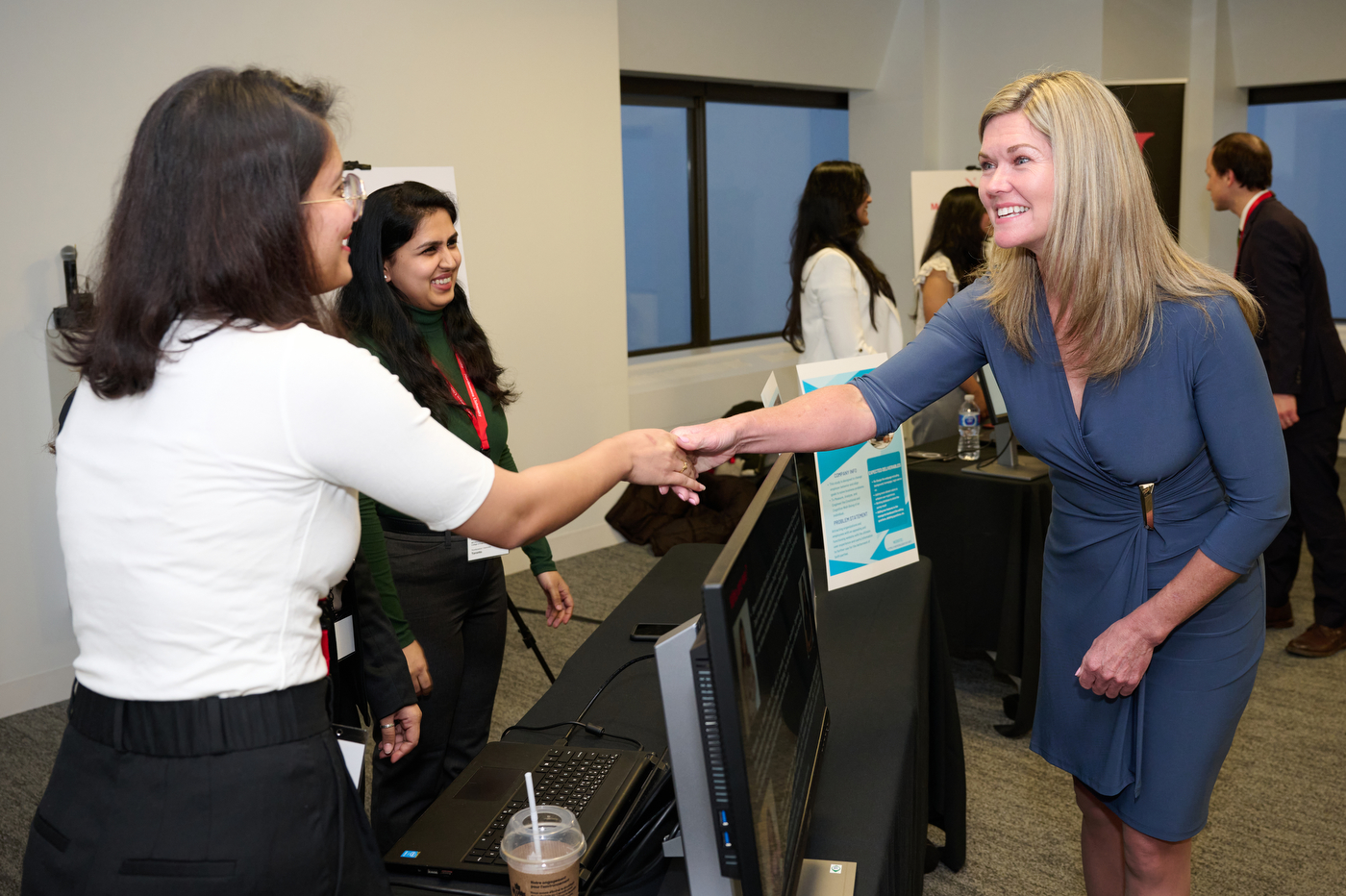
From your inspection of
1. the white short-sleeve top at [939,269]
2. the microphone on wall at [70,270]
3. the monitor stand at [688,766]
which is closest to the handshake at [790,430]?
the monitor stand at [688,766]

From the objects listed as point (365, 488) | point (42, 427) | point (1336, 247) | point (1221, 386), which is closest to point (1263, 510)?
point (1221, 386)

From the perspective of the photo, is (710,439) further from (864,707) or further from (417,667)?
(417,667)

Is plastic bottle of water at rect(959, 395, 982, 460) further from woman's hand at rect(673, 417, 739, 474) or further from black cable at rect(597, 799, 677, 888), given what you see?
black cable at rect(597, 799, 677, 888)

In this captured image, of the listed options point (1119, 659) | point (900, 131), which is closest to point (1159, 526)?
point (1119, 659)

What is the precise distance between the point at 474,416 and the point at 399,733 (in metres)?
0.67

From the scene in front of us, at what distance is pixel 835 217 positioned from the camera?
3.77 m

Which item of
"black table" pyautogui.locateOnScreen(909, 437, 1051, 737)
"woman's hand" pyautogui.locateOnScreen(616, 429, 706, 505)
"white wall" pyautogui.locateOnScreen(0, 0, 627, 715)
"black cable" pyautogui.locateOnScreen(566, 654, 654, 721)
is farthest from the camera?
"white wall" pyautogui.locateOnScreen(0, 0, 627, 715)

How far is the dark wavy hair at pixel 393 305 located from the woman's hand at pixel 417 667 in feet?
1.42

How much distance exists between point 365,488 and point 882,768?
81 cm

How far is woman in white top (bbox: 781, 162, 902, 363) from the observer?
3.67 meters

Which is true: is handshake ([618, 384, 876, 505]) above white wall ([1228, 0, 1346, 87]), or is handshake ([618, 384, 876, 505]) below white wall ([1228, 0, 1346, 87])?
below

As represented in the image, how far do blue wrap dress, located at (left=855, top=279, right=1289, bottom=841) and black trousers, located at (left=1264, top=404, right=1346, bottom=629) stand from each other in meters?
2.44

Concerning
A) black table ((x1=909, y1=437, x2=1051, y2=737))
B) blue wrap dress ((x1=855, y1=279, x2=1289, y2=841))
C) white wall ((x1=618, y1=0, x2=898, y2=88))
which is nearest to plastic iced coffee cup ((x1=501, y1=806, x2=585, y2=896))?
blue wrap dress ((x1=855, y1=279, x2=1289, y2=841))

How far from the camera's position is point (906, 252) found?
659 centimetres
